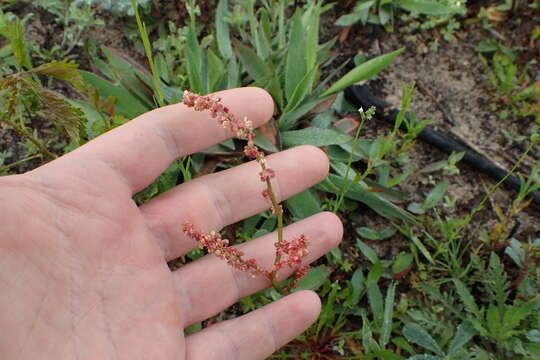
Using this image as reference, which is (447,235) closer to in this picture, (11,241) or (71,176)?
(71,176)

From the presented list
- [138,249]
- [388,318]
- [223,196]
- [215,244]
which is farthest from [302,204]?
[138,249]

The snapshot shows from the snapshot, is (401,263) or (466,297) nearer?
(466,297)

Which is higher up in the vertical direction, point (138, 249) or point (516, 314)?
point (138, 249)

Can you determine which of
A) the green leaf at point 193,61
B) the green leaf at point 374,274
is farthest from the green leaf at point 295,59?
the green leaf at point 374,274

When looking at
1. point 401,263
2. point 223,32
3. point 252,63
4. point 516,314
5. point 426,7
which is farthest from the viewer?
point 426,7

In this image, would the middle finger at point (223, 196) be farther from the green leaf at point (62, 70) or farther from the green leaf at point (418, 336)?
the green leaf at point (418, 336)

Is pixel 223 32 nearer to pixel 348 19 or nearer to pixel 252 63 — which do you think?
pixel 252 63

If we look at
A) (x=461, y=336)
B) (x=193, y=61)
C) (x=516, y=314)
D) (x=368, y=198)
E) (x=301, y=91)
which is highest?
(x=193, y=61)

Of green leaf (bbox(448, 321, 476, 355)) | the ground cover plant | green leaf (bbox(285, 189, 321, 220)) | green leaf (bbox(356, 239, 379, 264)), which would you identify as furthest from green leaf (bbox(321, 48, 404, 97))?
green leaf (bbox(448, 321, 476, 355))
